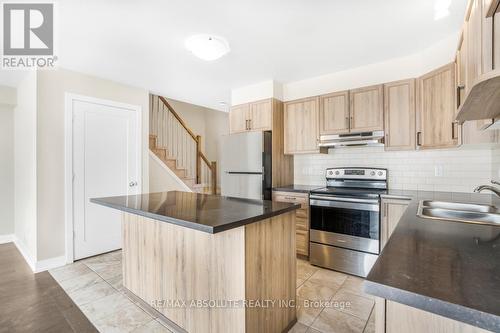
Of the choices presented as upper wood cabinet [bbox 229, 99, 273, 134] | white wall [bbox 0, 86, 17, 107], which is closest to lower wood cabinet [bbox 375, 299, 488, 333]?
upper wood cabinet [bbox 229, 99, 273, 134]

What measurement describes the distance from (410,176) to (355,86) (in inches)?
51.3

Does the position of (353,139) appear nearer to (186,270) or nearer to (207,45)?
(207,45)

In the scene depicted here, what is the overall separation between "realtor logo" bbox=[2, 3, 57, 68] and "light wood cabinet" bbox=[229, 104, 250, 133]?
2.29 metres

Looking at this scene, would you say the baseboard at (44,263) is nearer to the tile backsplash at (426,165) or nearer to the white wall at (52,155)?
the white wall at (52,155)

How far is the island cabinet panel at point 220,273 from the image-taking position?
152 centimetres

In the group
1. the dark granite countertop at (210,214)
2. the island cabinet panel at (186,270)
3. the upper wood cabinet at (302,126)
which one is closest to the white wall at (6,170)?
the island cabinet panel at (186,270)

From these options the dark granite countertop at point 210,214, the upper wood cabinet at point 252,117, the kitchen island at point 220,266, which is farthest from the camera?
the upper wood cabinet at point 252,117

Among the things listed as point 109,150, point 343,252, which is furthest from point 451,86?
point 109,150

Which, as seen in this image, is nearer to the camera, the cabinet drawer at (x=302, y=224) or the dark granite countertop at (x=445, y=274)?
the dark granite countertop at (x=445, y=274)

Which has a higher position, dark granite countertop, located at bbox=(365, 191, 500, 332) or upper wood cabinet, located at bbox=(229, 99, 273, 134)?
upper wood cabinet, located at bbox=(229, 99, 273, 134)

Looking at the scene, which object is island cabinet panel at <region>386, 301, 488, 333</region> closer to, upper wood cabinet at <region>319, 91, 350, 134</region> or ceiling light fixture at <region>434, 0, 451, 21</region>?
ceiling light fixture at <region>434, 0, 451, 21</region>

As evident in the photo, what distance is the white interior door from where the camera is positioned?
3.20 meters

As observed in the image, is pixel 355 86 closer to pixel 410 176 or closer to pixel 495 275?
pixel 410 176

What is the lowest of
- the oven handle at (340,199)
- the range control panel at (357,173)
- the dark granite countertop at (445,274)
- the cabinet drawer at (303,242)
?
the cabinet drawer at (303,242)
